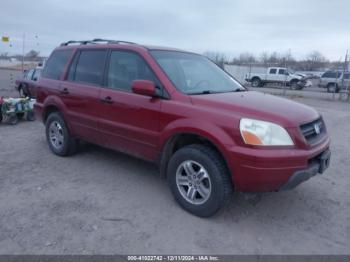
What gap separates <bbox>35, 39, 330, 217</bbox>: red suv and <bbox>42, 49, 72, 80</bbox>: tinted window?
58mm

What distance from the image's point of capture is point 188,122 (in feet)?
11.1

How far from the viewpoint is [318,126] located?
3.60 metres

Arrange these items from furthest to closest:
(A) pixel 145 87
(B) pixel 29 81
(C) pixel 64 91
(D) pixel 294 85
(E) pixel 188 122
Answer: (D) pixel 294 85 → (B) pixel 29 81 → (C) pixel 64 91 → (A) pixel 145 87 → (E) pixel 188 122

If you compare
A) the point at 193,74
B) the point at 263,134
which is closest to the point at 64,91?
the point at 193,74

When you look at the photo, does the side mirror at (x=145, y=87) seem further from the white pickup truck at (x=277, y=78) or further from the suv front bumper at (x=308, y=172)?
the white pickup truck at (x=277, y=78)

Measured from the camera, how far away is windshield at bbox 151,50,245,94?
3830 mm

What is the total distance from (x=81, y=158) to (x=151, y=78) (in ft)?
7.59

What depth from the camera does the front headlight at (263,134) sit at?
2998 millimetres

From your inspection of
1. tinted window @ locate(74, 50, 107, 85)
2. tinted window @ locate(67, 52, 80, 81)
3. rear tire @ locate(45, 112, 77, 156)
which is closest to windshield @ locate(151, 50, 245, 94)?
tinted window @ locate(74, 50, 107, 85)

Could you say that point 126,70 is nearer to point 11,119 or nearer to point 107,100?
point 107,100

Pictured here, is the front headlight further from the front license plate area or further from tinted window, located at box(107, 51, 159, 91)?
tinted window, located at box(107, 51, 159, 91)

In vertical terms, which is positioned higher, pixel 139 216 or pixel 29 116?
pixel 29 116

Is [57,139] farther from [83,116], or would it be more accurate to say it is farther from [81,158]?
[83,116]

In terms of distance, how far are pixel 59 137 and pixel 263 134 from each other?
3.71 metres
